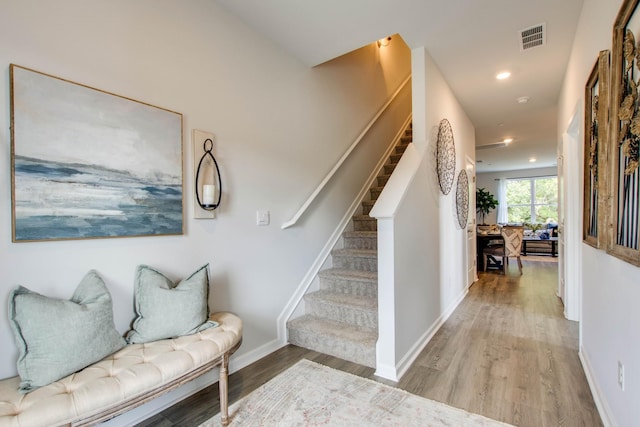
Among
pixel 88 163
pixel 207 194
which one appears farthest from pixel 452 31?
pixel 88 163

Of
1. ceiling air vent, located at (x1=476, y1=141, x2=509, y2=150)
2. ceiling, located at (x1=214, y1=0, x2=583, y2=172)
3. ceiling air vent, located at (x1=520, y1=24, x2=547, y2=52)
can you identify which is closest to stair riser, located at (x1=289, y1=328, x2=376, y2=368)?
ceiling, located at (x1=214, y1=0, x2=583, y2=172)

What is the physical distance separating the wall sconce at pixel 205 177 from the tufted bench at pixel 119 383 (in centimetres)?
77

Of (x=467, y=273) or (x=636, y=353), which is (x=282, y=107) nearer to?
(x=636, y=353)

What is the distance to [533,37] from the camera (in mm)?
2645

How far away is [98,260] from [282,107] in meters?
1.78

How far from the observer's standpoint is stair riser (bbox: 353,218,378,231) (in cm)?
355

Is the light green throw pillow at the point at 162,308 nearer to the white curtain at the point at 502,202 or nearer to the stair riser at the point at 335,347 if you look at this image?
the stair riser at the point at 335,347

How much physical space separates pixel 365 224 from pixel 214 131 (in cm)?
207

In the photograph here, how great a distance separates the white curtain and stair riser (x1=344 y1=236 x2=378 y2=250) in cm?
940

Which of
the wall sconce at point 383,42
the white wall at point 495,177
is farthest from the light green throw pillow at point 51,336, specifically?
the white wall at point 495,177

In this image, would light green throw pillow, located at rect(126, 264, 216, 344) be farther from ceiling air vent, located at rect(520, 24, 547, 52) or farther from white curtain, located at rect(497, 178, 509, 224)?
white curtain, located at rect(497, 178, 509, 224)

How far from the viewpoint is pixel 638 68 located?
112cm

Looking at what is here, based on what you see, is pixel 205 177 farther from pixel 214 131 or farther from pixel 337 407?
pixel 337 407

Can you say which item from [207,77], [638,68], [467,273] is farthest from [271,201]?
[467,273]
